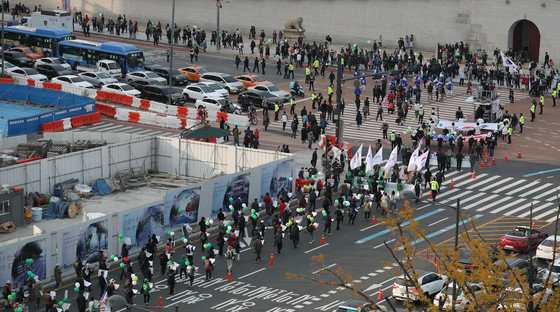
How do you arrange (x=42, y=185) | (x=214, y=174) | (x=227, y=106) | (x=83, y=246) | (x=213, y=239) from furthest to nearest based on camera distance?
(x=227, y=106) < (x=214, y=174) < (x=42, y=185) < (x=213, y=239) < (x=83, y=246)

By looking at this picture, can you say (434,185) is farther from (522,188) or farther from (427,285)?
(427,285)

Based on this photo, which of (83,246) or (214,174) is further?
(214,174)

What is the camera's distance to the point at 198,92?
247 ft

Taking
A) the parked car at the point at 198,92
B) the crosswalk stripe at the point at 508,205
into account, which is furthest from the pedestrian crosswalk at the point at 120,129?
the crosswalk stripe at the point at 508,205

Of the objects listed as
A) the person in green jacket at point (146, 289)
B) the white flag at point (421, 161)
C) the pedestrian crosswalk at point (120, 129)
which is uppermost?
the white flag at point (421, 161)

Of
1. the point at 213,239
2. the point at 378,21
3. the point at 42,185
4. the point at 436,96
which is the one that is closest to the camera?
the point at 213,239

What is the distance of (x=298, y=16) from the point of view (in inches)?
3952

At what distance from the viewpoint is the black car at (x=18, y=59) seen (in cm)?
8488

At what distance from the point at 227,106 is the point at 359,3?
101ft

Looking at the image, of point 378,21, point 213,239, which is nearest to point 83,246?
point 213,239

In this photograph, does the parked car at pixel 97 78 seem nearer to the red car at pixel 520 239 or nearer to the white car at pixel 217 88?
the white car at pixel 217 88

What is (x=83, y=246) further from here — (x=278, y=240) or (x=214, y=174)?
(x=214, y=174)

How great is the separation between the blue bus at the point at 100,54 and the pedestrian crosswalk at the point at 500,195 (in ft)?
110

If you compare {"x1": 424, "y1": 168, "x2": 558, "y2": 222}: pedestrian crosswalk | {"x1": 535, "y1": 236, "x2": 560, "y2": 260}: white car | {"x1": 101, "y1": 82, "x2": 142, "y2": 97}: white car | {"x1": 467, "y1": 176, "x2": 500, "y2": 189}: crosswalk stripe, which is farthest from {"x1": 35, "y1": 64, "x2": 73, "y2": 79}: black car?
{"x1": 535, "y1": 236, "x2": 560, "y2": 260}: white car
